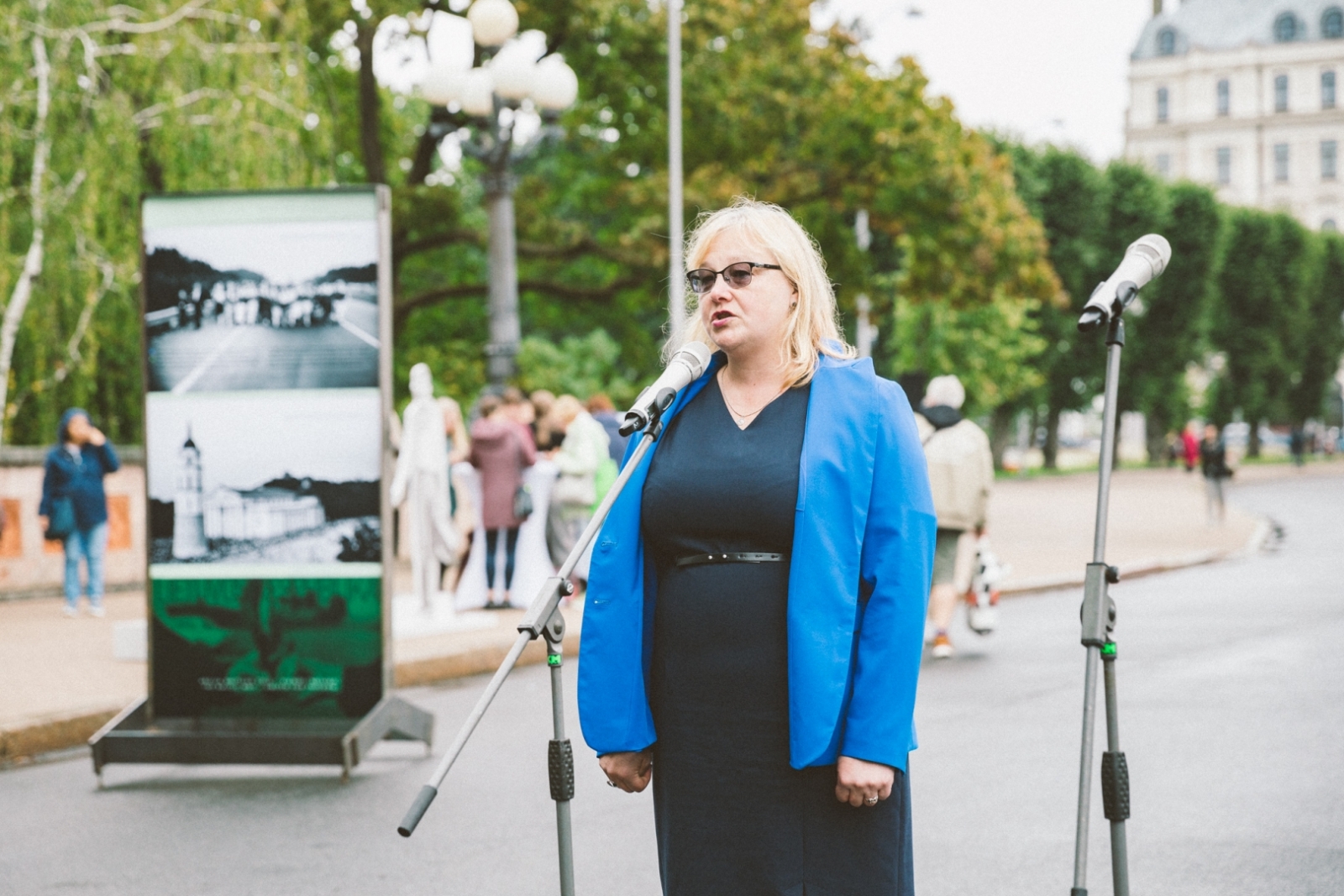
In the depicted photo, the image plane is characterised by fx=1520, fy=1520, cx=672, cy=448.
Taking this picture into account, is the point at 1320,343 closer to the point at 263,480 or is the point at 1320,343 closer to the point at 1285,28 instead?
the point at 1285,28

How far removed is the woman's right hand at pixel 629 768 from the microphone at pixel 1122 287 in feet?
4.48

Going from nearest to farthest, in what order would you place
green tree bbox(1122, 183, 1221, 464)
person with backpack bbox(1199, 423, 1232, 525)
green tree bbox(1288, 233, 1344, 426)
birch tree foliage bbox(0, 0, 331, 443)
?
birch tree foliage bbox(0, 0, 331, 443), person with backpack bbox(1199, 423, 1232, 525), green tree bbox(1122, 183, 1221, 464), green tree bbox(1288, 233, 1344, 426)

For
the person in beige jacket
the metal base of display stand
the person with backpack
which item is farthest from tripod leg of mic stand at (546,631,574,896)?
the person with backpack

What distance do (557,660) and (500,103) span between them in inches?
410

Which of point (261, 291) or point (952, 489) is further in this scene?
point (952, 489)

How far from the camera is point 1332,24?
10262 centimetres

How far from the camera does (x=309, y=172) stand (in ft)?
55.2

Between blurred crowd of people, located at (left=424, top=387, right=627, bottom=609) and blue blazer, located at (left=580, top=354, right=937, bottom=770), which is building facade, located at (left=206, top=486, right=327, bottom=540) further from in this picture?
blurred crowd of people, located at (left=424, top=387, right=627, bottom=609)

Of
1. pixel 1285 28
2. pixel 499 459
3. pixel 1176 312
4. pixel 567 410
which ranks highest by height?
pixel 1285 28

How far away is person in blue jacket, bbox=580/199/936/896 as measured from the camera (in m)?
2.88

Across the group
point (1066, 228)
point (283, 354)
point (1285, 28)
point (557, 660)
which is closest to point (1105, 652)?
point (557, 660)

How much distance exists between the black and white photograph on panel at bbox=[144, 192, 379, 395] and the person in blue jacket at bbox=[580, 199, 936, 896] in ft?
13.4

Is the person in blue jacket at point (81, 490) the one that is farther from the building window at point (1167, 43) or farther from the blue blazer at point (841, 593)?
the building window at point (1167, 43)

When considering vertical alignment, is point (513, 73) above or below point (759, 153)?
below
